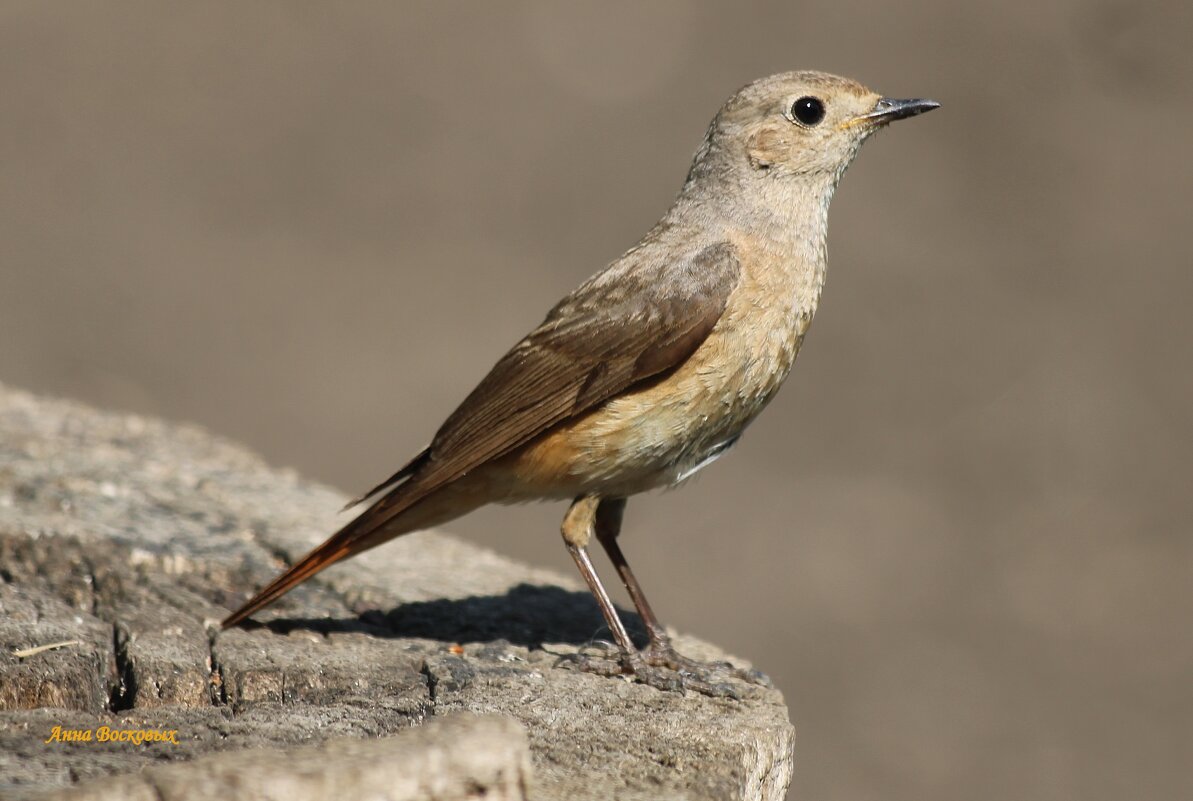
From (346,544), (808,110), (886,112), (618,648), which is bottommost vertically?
(618,648)

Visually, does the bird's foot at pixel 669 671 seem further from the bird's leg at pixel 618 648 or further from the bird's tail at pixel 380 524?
the bird's tail at pixel 380 524

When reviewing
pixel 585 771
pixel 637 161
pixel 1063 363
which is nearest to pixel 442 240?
pixel 637 161

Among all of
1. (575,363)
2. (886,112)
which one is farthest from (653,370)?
(886,112)

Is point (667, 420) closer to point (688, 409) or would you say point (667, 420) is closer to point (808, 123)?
point (688, 409)

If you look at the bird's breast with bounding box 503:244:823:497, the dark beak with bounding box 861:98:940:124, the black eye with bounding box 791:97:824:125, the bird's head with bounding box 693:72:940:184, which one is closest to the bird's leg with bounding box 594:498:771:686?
the bird's breast with bounding box 503:244:823:497

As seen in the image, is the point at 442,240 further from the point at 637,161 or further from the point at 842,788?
the point at 842,788

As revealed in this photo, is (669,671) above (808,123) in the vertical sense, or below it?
below
